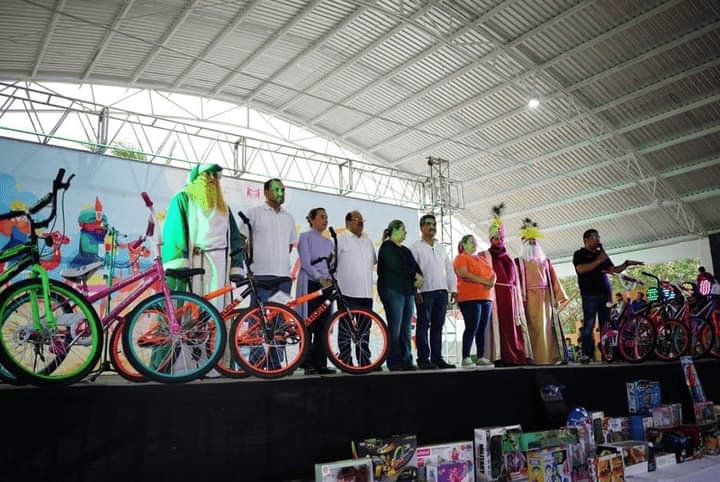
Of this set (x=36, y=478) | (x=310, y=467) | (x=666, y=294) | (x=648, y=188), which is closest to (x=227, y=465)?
(x=310, y=467)

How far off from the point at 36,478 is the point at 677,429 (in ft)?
12.9

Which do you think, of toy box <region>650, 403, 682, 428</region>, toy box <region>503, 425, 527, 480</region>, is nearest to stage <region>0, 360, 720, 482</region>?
toy box <region>503, 425, 527, 480</region>

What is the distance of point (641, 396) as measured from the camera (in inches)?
166

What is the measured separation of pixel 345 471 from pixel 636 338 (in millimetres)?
3665

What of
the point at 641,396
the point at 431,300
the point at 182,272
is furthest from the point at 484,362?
the point at 182,272

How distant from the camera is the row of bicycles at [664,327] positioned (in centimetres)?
505

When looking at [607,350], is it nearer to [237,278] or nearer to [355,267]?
[355,267]

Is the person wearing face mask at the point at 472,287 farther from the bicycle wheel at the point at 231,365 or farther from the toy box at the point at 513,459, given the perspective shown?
the bicycle wheel at the point at 231,365

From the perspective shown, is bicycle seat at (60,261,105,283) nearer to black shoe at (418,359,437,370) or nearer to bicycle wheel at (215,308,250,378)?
bicycle wheel at (215,308,250,378)

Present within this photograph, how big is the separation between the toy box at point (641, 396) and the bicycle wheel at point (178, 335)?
10.2ft

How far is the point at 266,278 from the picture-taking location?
354cm

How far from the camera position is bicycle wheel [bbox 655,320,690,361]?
523 centimetres

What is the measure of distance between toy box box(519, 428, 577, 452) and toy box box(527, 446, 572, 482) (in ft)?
0.27

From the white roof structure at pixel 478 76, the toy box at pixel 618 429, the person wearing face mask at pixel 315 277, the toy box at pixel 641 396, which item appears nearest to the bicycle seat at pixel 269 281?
the person wearing face mask at pixel 315 277
